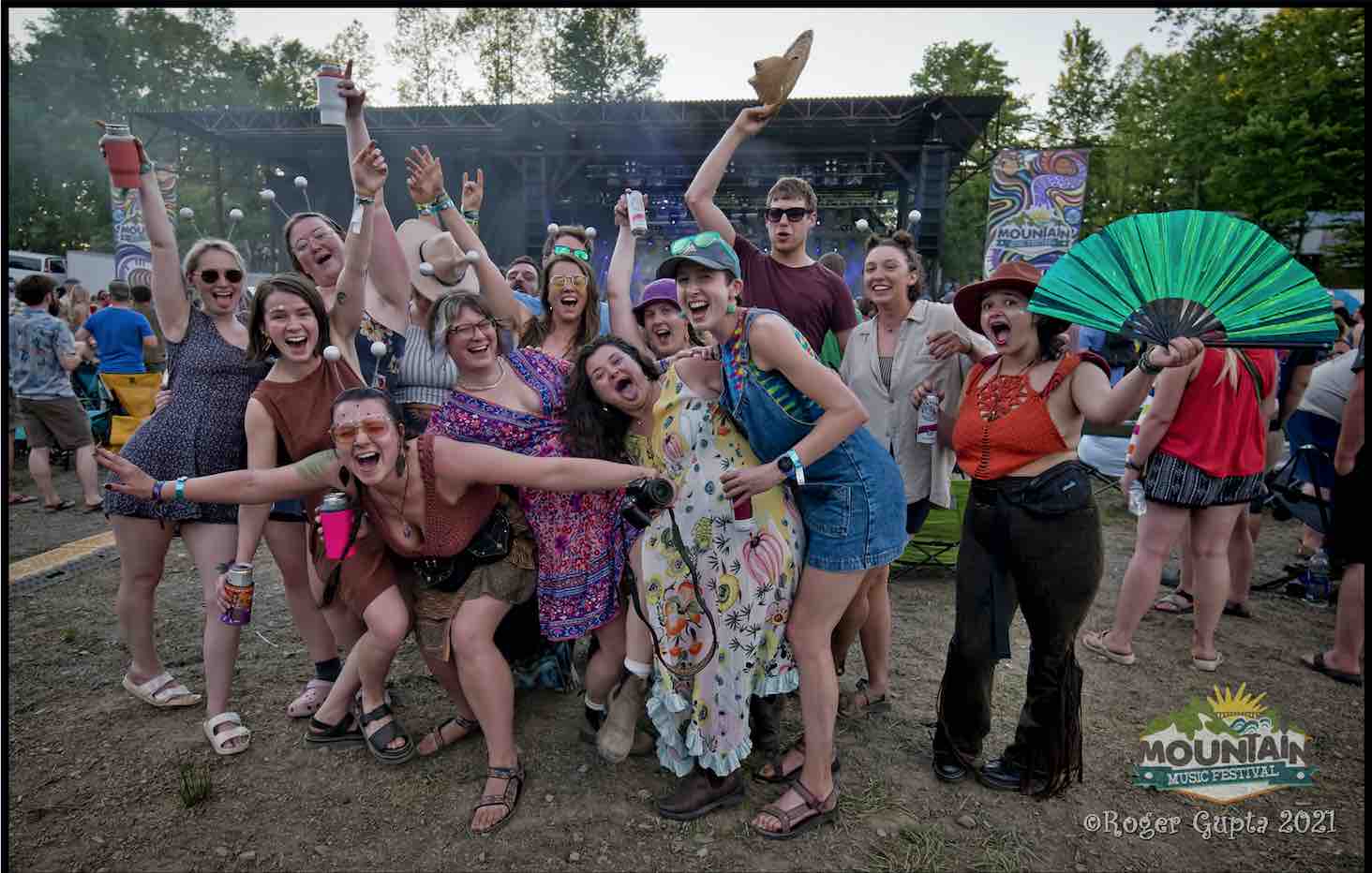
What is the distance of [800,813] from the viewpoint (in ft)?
8.14

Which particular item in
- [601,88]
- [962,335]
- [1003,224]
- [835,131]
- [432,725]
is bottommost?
[432,725]

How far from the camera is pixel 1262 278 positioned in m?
2.19

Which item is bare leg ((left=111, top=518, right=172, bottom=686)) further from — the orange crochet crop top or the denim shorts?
the orange crochet crop top

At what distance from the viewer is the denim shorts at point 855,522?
7.82 ft

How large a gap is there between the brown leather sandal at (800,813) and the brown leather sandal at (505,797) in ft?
2.86

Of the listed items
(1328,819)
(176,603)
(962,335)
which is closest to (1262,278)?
(962,335)

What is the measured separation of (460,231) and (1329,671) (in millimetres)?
4965

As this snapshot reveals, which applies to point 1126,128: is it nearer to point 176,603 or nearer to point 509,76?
point 509,76

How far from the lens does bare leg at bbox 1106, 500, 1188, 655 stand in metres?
3.62

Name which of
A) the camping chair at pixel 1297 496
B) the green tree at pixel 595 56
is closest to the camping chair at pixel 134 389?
the camping chair at pixel 1297 496

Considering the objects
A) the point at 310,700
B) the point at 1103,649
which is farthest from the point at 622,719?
the point at 1103,649

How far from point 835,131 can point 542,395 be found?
56.7 feet

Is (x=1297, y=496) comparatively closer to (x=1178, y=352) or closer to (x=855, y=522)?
(x=1178, y=352)

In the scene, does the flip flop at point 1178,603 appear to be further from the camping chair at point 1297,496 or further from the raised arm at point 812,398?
the raised arm at point 812,398
